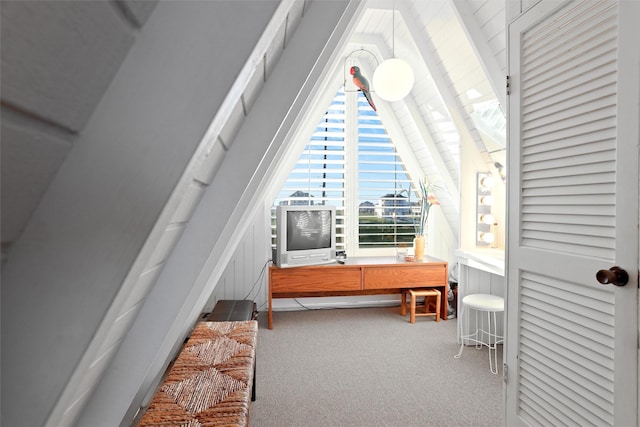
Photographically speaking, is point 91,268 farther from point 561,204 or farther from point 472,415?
point 472,415

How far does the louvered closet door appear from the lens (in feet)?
4.19

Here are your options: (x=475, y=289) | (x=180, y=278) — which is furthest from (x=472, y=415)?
(x=180, y=278)

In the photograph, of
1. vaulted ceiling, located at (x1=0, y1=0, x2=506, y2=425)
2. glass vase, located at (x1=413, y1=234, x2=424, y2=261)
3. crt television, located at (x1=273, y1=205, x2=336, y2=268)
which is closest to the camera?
vaulted ceiling, located at (x1=0, y1=0, x2=506, y2=425)

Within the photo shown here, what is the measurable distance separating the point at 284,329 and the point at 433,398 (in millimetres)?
1760

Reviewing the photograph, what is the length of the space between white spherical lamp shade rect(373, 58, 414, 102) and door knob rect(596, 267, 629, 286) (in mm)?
1923

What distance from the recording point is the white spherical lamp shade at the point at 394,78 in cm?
280

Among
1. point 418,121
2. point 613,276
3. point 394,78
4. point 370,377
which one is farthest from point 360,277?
point 613,276

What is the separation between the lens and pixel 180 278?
0.70 metres

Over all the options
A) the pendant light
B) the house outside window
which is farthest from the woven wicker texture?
the house outside window

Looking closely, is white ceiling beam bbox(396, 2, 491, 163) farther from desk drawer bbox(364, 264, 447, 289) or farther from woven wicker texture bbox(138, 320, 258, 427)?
woven wicker texture bbox(138, 320, 258, 427)

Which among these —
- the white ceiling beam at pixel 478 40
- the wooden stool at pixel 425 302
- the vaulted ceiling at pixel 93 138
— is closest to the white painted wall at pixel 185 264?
the vaulted ceiling at pixel 93 138

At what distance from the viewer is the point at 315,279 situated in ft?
13.1

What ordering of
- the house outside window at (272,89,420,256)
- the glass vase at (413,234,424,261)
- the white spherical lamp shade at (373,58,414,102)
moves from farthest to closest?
the house outside window at (272,89,420,256) < the glass vase at (413,234,424,261) < the white spherical lamp shade at (373,58,414,102)

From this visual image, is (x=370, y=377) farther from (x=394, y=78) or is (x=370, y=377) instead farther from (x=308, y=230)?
(x=394, y=78)
